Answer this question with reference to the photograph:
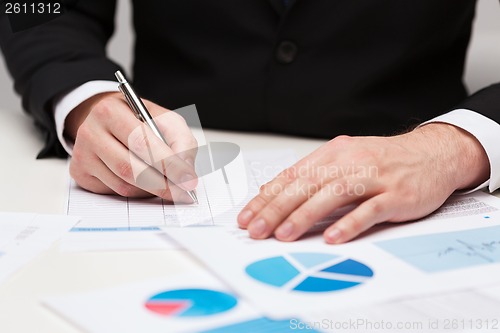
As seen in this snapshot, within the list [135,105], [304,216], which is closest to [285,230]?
[304,216]

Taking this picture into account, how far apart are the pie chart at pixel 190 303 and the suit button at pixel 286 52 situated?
0.63 meters

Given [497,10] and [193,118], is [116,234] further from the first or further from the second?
[497,10]

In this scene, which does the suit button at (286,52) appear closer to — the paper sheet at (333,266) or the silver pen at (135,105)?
the silver pen at (135,105)

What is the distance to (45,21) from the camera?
3.70 ft

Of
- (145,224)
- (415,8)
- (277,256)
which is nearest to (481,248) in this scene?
(277,256)

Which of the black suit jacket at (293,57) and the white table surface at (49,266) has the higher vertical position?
the black suit jacket at (293,57)

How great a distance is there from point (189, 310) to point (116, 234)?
0.63 feet

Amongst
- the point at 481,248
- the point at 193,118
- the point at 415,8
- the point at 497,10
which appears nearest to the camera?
the point at 481,248

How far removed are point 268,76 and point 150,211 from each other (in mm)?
448

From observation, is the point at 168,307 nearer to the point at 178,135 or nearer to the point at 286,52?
the point at 178,135

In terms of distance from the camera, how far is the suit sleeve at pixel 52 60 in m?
0.99

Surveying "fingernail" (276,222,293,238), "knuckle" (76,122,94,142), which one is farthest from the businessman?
"fingernail" (276,222,293,238)

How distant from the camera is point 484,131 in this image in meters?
0.85

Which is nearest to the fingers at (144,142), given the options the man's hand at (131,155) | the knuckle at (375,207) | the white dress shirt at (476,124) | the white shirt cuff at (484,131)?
the man's hand at (131,155)
